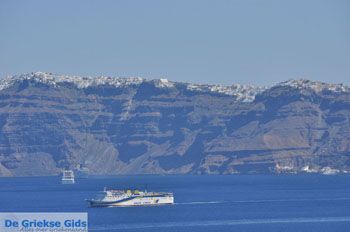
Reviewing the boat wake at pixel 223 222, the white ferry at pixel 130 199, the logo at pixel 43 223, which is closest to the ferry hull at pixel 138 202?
the white ferry at pixel 130 199

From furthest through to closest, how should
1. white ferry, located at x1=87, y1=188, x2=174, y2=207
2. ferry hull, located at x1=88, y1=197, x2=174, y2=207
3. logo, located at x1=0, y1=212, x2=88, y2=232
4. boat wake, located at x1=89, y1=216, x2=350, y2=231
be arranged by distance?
white ferry, located at x1=87, y1=188, x2=174, y2=207
ferry hull, located at x1=88, y1=197, x2=174, y2=207
boat wake, located at x1=89, y1=216, x2=350, y2=231
logo, located at x1=0, y1=212, x2=88, y2=232

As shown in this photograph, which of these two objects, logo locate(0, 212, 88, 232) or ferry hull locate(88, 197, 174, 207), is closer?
logo locate(0, 212, 88, 232)

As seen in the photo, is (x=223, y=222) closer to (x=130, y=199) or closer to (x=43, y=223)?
(x=130, y=199)

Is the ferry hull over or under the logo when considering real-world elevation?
over

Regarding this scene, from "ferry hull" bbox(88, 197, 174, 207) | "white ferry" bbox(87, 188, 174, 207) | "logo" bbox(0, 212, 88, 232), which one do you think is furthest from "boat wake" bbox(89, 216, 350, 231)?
"logo" bbox(0, 212, 88, 232)

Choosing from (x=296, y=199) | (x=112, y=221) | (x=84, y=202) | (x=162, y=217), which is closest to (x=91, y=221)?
(x=112, y=221)

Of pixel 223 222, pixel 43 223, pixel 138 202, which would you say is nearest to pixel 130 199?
pixel 138 202

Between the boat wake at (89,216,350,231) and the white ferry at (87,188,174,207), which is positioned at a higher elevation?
the white ferry at (87,188,174,207)

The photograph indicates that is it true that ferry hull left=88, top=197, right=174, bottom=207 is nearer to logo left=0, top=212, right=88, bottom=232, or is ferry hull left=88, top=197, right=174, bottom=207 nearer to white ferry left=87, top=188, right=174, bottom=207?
white ferry left=87, top=188, right=174, bottom=207

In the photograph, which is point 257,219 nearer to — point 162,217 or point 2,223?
point 162,217

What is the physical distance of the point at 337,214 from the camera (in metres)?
135

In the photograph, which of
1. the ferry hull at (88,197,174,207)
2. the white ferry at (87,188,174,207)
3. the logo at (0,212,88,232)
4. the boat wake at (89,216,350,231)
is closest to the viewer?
the logo at (0,212,88,232)

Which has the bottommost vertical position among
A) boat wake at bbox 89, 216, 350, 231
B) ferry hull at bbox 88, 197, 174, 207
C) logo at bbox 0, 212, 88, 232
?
logo at bbox 0, 212, 88, 232

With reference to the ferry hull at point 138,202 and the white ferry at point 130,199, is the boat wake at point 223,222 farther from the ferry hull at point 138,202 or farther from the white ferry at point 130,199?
the white ferry at point 130,199
